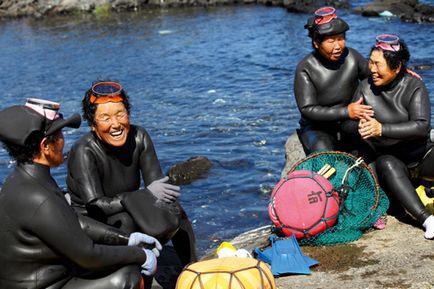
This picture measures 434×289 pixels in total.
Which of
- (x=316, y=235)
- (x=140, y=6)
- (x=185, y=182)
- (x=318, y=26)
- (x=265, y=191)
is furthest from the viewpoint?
(x=140, y=6)

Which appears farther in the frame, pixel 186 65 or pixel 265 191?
pixel 186 65

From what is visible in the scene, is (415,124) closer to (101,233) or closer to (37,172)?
(101,233)

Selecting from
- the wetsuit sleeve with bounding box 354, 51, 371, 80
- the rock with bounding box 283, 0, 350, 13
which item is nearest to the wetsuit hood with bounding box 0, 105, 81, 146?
the wetsuit sleeve with bounding box 354, 51, 371, 80

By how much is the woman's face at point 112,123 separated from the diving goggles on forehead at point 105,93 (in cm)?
4

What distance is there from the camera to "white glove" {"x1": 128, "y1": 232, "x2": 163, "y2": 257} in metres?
5.39

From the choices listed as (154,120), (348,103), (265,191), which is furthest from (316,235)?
(154,120)

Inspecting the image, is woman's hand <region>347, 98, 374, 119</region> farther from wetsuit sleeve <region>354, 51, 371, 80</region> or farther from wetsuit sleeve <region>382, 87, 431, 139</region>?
wetsuit sleeve <region>354, 51, 371, 80</region>

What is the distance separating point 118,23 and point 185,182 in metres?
22.0

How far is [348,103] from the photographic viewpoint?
7.84 meters

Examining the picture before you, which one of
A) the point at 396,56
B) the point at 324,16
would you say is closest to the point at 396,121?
the point at 396,56

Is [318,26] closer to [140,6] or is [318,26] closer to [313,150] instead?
[313,150]

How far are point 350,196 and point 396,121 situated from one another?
915mm

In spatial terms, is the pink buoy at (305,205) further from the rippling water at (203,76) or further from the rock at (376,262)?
the rippling water at (203,76)

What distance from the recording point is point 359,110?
693 cm
